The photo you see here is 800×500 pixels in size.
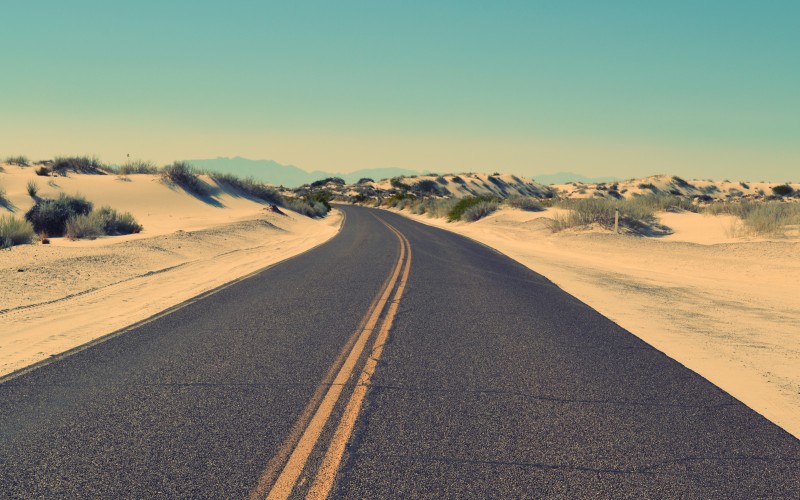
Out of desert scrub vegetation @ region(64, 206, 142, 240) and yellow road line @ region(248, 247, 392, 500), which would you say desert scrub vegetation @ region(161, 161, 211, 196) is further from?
yellow road line @ region(248, 247, 392, 500)

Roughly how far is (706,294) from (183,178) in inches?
1439

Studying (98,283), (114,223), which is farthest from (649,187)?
(98,283)

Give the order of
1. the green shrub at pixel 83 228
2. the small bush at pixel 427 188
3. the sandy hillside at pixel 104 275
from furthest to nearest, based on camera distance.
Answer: the small bush at pixel 427 188, the green shrub at pixel 83 228, the sandy hillside at pixel 104 275

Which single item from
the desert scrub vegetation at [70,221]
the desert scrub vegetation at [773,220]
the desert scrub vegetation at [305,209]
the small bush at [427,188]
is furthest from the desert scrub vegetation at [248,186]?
the small bush at [427,188]

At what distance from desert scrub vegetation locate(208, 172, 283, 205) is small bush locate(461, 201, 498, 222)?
1697cm

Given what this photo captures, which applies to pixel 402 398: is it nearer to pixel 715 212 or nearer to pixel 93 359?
pixel 93 359

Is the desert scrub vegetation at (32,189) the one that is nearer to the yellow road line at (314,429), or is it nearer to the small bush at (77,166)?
the small bush at (77,166)

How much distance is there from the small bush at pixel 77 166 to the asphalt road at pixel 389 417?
3593cm

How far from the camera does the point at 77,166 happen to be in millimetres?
40250

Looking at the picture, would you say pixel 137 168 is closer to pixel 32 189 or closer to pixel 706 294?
pixel 32 189

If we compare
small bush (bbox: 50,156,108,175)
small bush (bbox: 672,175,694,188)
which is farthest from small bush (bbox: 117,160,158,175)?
small bush (bbox: 672,175,694,188)

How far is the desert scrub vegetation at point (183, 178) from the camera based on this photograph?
133 ft

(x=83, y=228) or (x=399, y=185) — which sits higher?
(x=399, y=185)

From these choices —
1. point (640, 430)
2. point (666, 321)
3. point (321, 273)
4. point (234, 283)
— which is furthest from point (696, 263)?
point (640, 430)
